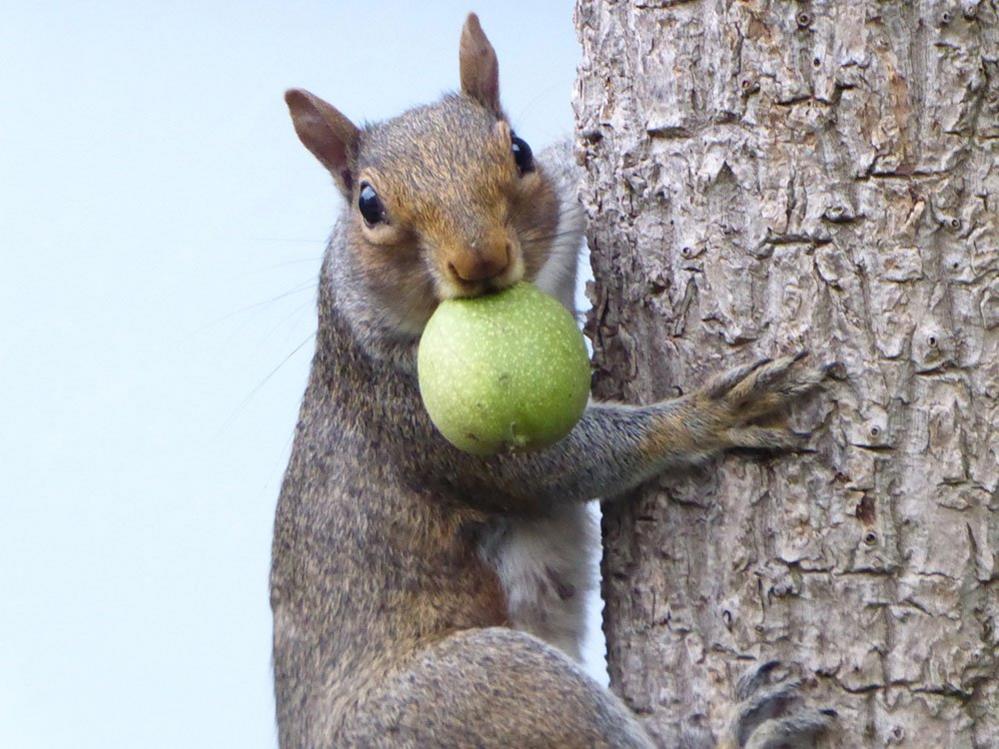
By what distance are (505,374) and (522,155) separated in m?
0.66

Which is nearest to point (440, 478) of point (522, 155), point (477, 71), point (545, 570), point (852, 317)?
point (545, 570)

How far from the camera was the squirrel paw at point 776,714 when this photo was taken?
6.97ft

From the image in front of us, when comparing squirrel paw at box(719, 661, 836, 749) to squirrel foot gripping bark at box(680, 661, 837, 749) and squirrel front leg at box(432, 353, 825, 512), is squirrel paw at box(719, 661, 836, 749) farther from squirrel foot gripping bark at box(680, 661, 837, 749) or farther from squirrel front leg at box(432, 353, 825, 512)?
squirrel front leg at box(432, 353, 825, 512)

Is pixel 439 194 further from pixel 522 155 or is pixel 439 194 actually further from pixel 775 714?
pixel 775 714

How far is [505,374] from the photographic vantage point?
6.68 feet

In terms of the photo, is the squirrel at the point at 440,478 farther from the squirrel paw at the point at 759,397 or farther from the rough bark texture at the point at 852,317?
the rough bark texture at the point at 852,317

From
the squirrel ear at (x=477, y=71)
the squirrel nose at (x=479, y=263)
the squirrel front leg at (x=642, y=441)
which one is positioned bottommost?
the squirrel front leg at (x=642, y=441)

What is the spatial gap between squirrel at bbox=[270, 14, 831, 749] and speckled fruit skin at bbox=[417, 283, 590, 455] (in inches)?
4.7

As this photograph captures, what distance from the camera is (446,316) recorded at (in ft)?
7.11

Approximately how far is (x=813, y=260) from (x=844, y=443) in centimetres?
31

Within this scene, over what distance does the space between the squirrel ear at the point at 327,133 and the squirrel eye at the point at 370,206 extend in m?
0.25

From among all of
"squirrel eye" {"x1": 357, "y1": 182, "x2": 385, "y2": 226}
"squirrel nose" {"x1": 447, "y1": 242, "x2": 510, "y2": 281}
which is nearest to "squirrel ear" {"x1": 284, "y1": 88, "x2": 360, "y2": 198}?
"squirrel eye" {"x1": 357, "y1": 182, "x2": 385, "y2": 226}

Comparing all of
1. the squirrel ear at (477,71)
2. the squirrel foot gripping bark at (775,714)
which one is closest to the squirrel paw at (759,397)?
the squirrel foot gripping bark at (775,714)

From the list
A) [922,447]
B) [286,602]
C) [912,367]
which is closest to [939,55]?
[912,367]
